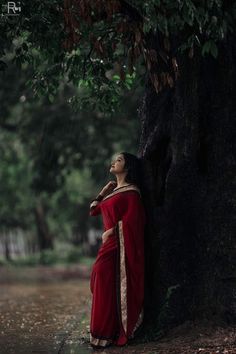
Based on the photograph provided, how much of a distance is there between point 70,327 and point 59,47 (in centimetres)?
390

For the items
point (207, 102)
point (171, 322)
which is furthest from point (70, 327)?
point (207, 102)

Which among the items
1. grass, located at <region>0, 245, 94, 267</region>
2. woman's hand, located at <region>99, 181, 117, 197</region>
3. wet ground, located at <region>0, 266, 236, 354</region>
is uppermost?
woman's hand, located at <region>99, 181, 117, 197</region>

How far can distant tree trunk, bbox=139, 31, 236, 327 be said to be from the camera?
8.27 metres

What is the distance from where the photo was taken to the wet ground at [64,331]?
7.73 metres

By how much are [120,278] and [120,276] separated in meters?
0.02

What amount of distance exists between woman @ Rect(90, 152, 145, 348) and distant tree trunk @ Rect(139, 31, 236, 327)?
1.28 ft

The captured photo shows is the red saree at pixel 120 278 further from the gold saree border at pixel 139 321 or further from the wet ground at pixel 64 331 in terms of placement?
the wet ground at pixel 64 331

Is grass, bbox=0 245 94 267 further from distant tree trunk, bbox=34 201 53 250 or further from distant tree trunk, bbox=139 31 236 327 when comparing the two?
distant tree trunk, bbox=139 31 236 327

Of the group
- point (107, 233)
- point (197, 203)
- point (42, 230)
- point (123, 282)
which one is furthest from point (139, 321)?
point (42, 230)

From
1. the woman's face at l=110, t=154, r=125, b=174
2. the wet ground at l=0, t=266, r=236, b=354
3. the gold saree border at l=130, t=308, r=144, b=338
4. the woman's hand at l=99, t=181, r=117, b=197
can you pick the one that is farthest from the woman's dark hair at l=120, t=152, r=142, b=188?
the wet ground at l=0, t=266, r=236, b=354

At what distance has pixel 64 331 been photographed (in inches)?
395

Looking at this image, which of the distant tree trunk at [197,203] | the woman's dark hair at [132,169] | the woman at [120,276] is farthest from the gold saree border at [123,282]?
the woman's dark hair at [132,169]

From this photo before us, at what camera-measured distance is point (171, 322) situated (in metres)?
8.44

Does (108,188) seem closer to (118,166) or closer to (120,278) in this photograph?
(118,166)
